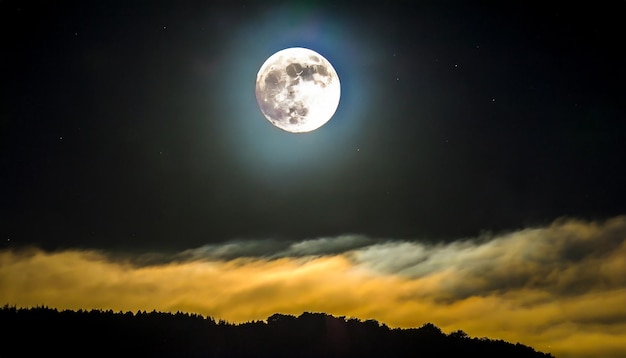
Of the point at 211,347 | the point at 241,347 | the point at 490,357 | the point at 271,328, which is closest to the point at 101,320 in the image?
the point at 211,347

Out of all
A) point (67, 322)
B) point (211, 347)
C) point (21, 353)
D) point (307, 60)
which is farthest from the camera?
point (211, 347)

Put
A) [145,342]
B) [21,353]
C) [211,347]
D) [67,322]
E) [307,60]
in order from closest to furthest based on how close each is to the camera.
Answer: [307,60], [21,353], [67,322], [145,342], [211,347]

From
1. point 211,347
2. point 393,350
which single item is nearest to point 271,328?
point 211,347

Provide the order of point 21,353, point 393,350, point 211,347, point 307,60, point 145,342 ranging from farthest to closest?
point 393,350 → point 211,347 → point 145,342 → point 21,353 → point 307,60

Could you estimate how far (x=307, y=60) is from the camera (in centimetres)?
2325

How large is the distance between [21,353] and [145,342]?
352 inches

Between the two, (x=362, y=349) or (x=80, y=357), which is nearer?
(x=80, y=357)

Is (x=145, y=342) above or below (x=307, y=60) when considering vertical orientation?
below

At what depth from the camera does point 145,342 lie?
4272cm

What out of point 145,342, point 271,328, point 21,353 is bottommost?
point 21,353

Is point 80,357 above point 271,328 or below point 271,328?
below

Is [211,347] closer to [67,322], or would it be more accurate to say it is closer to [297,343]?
[297,343]

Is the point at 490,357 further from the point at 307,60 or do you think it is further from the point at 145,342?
the point at 307,60

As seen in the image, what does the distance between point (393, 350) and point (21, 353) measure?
99.8 feet
